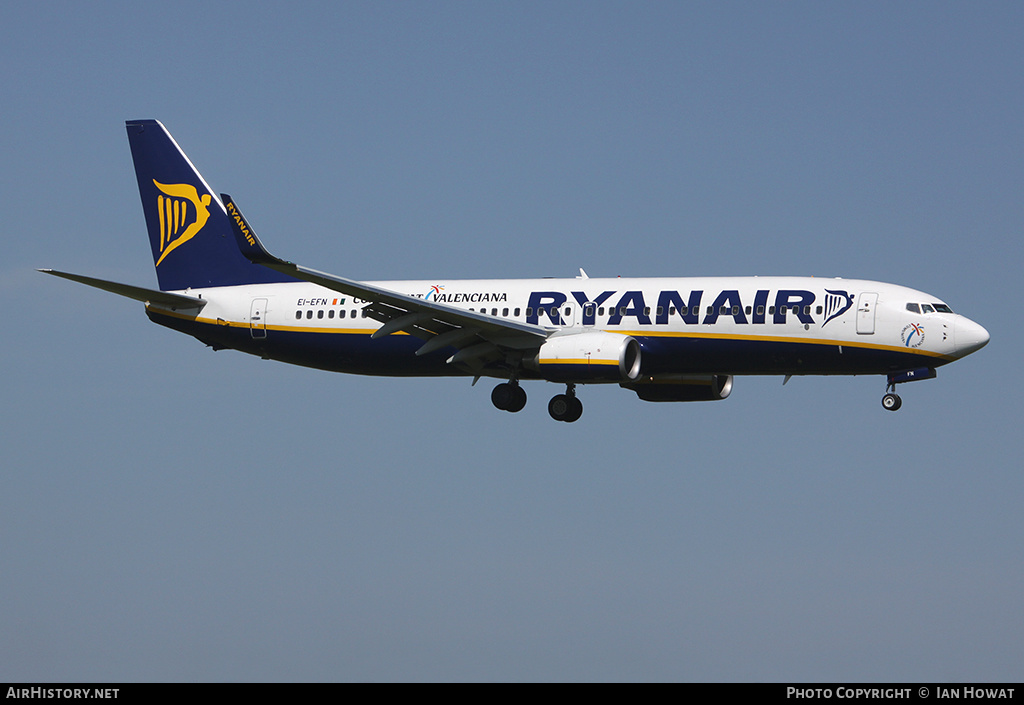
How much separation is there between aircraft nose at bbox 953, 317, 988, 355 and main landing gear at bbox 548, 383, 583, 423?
12.3 m

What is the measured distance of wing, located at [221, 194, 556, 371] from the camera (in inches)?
1640

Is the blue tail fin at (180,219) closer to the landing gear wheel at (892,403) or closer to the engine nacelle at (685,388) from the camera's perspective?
the engine nacelle at (685,388)

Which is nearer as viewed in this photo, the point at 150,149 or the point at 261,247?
the point at 261,247

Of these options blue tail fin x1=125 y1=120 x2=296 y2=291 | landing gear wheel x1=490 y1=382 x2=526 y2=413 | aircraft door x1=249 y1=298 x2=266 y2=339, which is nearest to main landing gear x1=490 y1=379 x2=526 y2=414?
landing gear wheel x1=490 y1=382 x2=526 y2=413

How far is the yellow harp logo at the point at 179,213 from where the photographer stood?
52.8 m

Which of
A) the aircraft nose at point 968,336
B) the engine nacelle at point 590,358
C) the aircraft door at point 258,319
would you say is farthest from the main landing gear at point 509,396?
the aircraft nose at point 968,336

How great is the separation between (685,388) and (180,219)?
20.0 m

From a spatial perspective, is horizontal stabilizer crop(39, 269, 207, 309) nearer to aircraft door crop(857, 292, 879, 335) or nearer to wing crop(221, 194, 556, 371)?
wing crop(221, 194, 556, 371)

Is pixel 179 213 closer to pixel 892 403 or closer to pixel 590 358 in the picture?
pixel 590 358

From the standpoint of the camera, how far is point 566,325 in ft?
149
